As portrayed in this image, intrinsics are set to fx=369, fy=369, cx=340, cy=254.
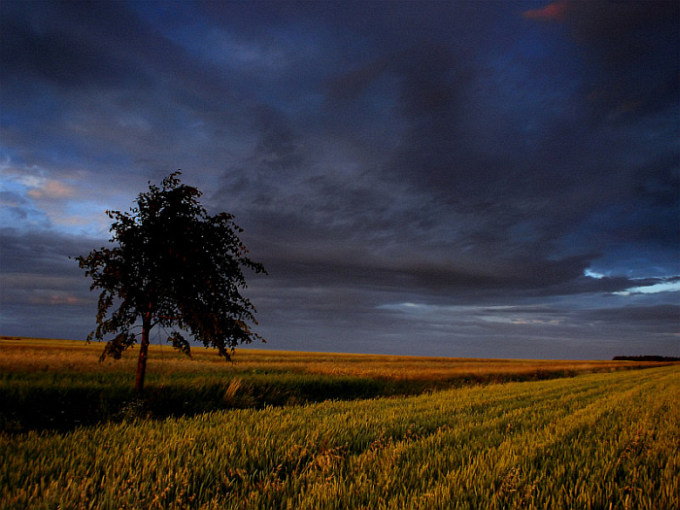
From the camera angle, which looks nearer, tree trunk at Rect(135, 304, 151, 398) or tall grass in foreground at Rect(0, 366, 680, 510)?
tall grass in foreground at Rect(0, 366, 680, 510)

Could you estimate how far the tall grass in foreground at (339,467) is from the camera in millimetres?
3379

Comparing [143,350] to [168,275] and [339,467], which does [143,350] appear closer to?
[168,275]

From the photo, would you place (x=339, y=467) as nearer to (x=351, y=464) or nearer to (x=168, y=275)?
(x=351, y=464)

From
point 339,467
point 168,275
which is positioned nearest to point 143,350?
point 168,275

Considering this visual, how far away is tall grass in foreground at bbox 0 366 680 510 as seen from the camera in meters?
3.38

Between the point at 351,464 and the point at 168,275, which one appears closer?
the point at 351,464

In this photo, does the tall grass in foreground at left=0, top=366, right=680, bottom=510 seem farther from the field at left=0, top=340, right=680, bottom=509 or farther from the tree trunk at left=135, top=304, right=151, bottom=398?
the tree trunk at left=135, top=304, right=151, bottom=398

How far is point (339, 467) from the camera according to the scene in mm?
4320

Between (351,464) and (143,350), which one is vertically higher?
(143,350)

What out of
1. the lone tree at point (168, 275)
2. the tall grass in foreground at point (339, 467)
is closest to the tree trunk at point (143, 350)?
the lone tree at point (168, 275)

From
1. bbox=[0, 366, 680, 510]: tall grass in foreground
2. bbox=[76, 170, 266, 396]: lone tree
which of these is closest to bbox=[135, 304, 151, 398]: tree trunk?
bbox=[76, 170, 266, 396]: lone tree

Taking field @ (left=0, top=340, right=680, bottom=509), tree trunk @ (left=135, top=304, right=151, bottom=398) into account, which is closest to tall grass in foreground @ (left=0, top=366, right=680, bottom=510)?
field @ (left=0, top=340, right=680, bottom=509)

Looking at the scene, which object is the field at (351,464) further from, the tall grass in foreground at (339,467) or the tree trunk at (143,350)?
the tree trunk at (143,350)

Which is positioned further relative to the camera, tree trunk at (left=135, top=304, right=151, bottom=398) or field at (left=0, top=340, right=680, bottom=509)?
tree trunk at (left=135, top=304, right=151, bottom=398)
